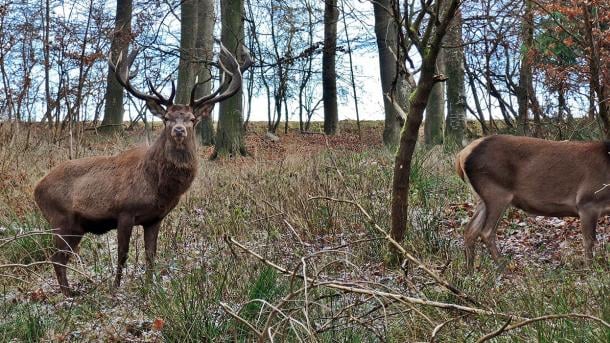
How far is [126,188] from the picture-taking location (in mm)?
7223

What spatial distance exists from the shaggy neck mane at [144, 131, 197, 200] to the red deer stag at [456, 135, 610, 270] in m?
2.65

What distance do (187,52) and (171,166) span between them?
967cm

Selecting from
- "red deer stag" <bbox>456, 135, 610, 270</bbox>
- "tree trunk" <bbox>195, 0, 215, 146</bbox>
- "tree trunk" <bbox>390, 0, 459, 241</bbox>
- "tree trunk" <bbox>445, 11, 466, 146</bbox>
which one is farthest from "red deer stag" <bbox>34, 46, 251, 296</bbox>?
"tree trunk" <bbox>445, 11, 466, 146</bbox>

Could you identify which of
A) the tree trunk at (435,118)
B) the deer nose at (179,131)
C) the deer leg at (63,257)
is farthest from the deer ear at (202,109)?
the tree trunk at (435,118)

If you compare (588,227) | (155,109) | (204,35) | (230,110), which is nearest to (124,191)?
(155,109)

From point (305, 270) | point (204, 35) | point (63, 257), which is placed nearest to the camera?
point (305, 270)

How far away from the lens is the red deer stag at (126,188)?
7.15 m

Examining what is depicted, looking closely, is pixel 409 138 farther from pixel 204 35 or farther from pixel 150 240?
pixel 204 35

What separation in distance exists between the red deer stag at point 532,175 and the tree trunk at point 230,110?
8.79 metres

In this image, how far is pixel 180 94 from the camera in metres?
17.1

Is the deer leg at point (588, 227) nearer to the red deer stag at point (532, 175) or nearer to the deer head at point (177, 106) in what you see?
the red deer stag at point (532, 175)

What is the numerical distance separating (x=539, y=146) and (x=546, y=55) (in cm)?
687

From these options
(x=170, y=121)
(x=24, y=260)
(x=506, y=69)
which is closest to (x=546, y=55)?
(x=506, y=69)

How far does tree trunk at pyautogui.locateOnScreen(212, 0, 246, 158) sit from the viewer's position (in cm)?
1611
